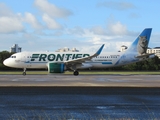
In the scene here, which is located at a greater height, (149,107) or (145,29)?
(145,29)

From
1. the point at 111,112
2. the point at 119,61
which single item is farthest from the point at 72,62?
the point at 111,112

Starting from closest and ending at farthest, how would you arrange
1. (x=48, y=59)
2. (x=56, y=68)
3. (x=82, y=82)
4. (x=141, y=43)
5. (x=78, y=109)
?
(x=78, y=109)
(x=82, y=82)
(x=56, y=68)
(x=48, y=59)
(x=141, y=43)

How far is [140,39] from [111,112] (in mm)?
36690

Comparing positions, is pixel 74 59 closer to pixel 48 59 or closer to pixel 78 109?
pixel 48 59

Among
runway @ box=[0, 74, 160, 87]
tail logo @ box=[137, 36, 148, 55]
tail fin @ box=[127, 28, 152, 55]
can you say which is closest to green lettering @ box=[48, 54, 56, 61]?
tail fin @ box=[127, 28, 152, 55]

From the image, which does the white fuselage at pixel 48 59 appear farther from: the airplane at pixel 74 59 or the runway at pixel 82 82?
the runway at pixel 82 82

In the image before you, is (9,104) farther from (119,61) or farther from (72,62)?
(119,61)

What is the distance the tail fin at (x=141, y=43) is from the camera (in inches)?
1798

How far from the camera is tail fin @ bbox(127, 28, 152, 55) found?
4566cm

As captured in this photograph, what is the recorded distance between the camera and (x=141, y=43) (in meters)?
45.8

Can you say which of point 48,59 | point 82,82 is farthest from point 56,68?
point 82,82

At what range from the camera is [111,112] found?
1036 cm

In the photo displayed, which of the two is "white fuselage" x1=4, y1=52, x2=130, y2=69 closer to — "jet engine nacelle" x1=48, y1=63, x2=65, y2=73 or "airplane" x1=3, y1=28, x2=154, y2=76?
"airplane" x1=3, y1=28, x2=154, y2=76

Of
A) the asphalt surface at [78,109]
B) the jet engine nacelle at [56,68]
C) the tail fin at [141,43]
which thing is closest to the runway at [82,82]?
the asphalt surface at [78,109]
